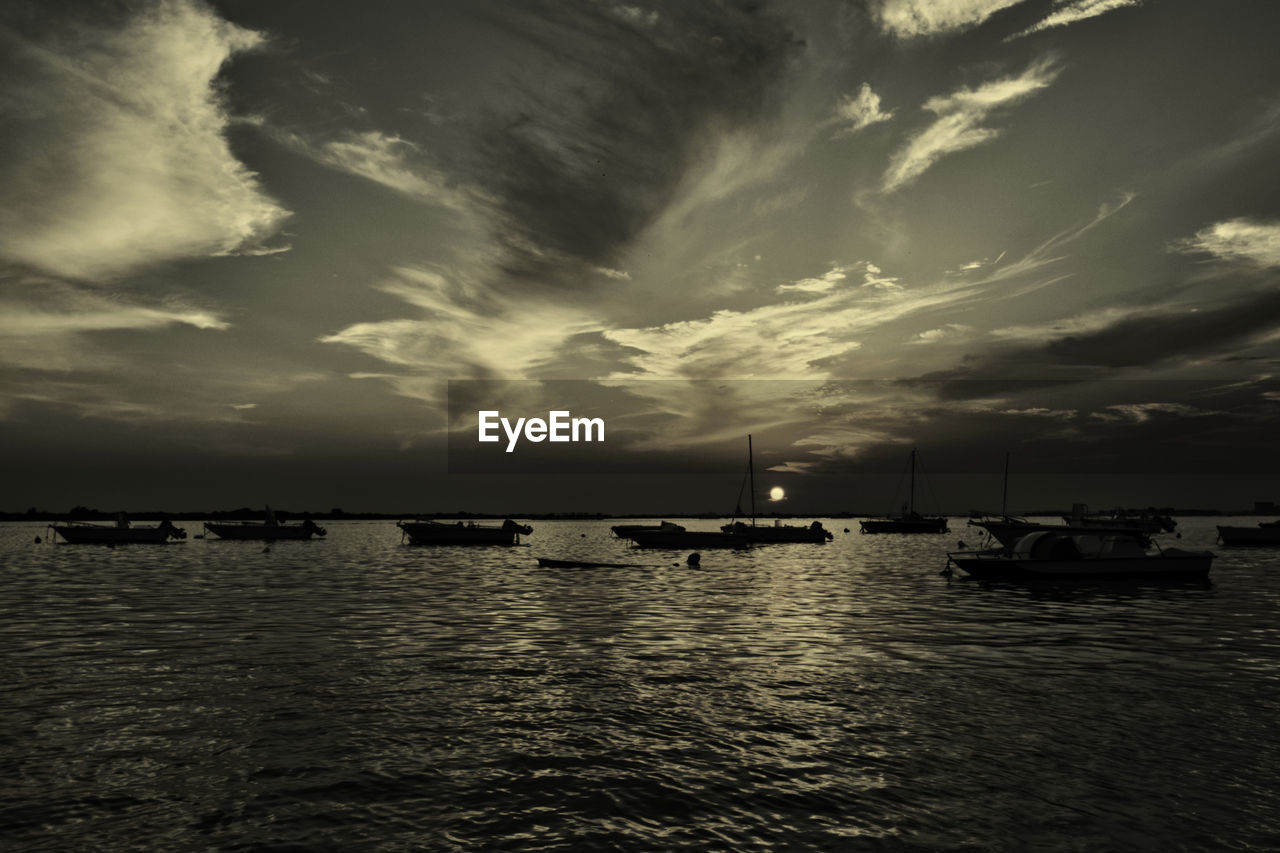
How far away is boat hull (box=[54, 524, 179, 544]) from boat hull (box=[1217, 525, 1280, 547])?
159 m

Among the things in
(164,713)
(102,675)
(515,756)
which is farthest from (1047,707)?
(102,675)

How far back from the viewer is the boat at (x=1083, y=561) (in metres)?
44.0

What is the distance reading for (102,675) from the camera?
19984mm

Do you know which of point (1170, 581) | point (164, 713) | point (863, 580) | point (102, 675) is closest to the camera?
point (164, 713)

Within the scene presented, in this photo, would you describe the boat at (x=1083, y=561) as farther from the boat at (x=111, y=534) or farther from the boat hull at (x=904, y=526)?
the boat hull at (x=904, y=526)

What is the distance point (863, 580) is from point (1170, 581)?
1896cm

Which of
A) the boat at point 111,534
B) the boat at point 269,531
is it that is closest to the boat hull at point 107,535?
the boat at point 111,534

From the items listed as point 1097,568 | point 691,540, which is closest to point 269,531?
point 691,540

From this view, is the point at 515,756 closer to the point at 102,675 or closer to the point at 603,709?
the point at 603,709

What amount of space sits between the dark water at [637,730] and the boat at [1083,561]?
10801mm

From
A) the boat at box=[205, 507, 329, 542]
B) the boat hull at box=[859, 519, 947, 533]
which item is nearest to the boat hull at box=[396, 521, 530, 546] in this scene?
the boat at box=[205, 507, 329, 542]

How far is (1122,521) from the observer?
3501 inches

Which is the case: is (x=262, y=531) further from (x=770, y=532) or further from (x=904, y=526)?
(x=904, y=526)

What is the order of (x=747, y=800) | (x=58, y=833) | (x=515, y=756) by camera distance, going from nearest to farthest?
(x=58, y=833)
(x=747, y=800)
(x=515, y=756)
